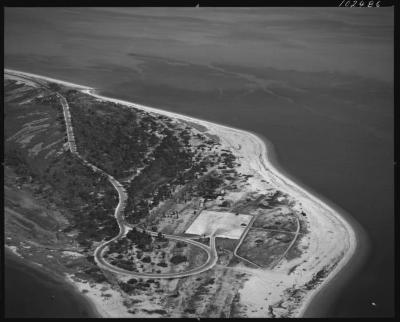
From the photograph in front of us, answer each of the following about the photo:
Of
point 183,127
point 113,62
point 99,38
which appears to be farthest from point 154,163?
point 99,38

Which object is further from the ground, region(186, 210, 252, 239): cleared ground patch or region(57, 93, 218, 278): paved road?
region(186, 210, 252, 239): cleared ground patch

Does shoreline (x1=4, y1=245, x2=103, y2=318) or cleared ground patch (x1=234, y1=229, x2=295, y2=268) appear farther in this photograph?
cleared ground patch (x1=234, y1=229, x2=295, y2=268)

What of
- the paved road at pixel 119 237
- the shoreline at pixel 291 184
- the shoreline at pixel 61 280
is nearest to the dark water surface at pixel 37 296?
the shoreline at pixel 61 280

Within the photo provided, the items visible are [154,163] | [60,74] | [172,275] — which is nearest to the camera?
[172,275]

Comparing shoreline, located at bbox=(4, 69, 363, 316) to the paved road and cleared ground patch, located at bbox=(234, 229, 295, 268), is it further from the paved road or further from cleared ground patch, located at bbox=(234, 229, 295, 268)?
the paved road

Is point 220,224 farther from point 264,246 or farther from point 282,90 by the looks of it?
point 282,90

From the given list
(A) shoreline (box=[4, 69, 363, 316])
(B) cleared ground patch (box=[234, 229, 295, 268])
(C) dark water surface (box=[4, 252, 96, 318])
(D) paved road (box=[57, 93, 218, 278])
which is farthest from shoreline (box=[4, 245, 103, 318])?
(A) shoreline (box=[4, 69, 363, 316])

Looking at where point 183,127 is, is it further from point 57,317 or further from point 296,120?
point 57,317

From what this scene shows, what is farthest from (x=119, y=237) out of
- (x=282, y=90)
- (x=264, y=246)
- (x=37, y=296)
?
(x=282, y=90)
